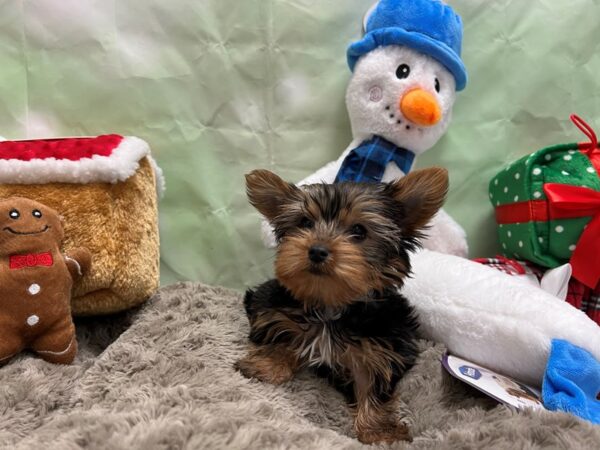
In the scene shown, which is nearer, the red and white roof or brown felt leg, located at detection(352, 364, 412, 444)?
brown felt leg, located at detection(352, 364, 412, 444)

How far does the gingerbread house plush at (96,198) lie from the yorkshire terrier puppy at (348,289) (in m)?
0.44

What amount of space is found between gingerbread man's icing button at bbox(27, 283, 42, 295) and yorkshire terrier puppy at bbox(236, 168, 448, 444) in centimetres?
61

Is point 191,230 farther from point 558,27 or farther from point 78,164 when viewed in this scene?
point 558,27

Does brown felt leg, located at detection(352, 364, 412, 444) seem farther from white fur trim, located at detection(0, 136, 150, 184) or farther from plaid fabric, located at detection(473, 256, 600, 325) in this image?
white fur trim, located at detection(0, 136, 150, 184)

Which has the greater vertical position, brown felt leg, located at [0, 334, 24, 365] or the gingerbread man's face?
the gingerbread man's face

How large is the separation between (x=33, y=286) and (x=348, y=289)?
0.87 meters

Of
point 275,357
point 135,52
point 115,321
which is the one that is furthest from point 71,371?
point 135,52

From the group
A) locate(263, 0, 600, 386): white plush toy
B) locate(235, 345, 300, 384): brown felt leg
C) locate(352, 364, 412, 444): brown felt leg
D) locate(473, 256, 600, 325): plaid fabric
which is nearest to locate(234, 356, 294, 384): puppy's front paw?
locate(235, 345, 300, 384): brown felt leg

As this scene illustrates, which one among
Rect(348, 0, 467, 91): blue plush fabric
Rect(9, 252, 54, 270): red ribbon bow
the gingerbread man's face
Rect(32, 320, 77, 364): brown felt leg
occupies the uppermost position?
Rect(348, 0, 467, 91): blue plush fabric

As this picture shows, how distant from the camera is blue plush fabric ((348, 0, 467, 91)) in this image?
181 centimetres

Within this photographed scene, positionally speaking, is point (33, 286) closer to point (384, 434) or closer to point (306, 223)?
point (306, 223)

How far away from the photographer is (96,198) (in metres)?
1.66

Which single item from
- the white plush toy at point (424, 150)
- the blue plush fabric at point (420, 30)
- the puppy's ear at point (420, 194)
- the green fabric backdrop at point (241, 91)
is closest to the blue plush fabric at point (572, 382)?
the white plush toy at point (424, 150)

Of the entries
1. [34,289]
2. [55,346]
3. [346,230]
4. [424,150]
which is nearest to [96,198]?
[34,289]
